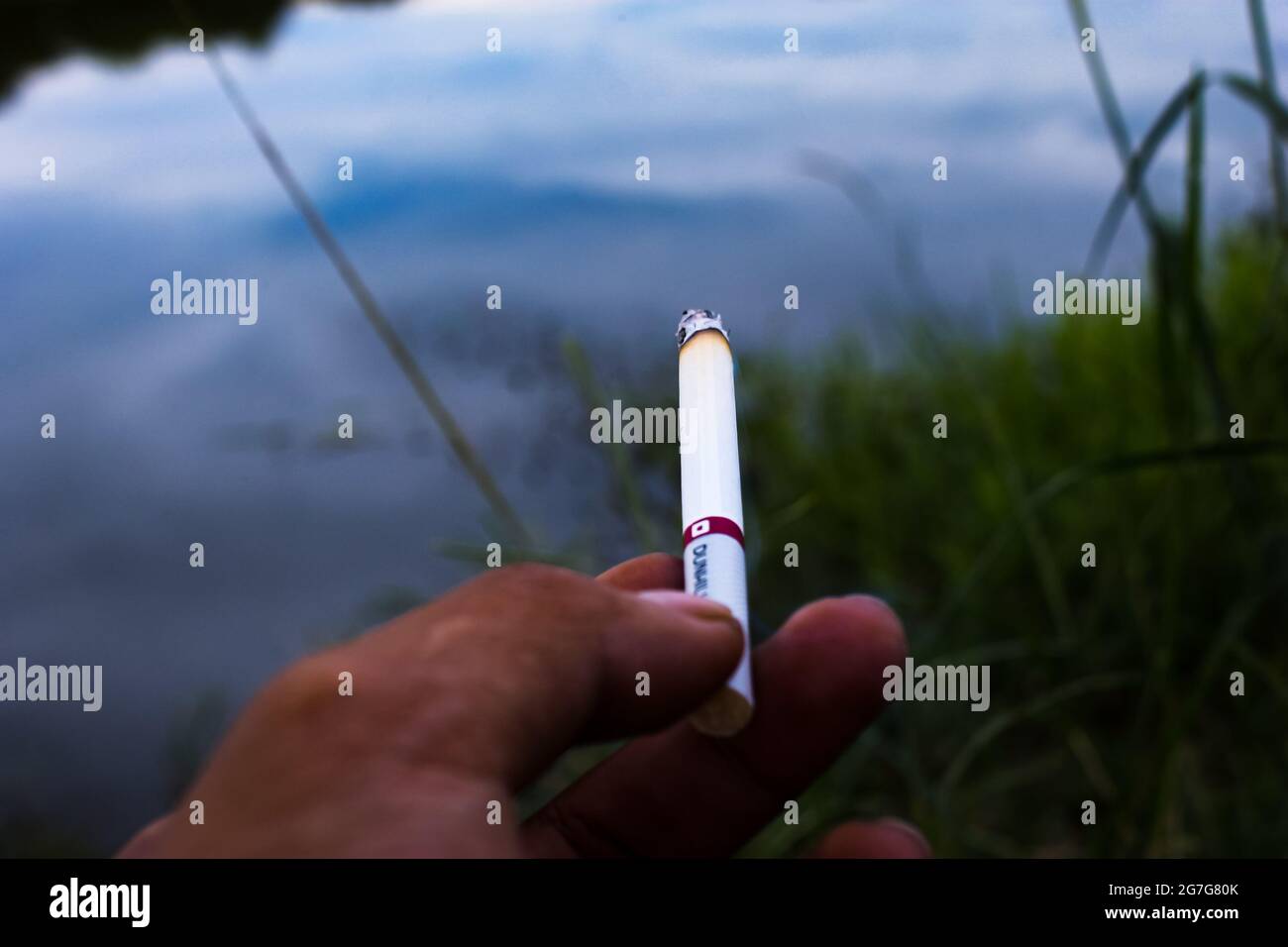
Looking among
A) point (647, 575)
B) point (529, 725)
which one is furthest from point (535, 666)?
point (647, 575)

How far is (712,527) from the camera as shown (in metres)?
0.52

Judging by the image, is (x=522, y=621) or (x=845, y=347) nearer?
(x=522, y=621)

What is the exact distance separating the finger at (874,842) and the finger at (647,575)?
0.15m

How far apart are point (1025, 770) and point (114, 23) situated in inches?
111

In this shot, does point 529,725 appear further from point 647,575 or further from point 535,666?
point 647,575

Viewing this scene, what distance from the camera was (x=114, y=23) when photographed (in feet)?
9.39

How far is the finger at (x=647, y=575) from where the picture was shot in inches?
22.9

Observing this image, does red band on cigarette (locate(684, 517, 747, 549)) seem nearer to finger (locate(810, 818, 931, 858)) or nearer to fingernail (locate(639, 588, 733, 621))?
fingernail (locate(639, 588, 733, 621))

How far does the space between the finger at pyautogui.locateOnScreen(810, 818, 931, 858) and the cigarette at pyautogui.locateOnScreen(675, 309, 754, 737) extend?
66mm

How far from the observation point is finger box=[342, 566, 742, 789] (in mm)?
423

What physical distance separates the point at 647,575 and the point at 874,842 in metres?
0.17

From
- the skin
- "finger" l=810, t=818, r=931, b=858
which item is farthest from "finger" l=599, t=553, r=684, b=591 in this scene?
"finger" l=810, t=818, r=931, b=858
